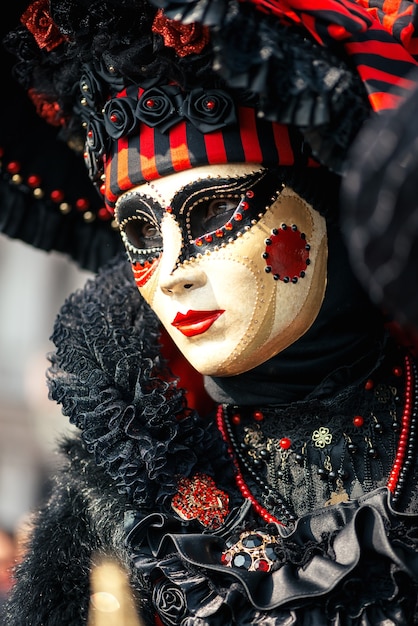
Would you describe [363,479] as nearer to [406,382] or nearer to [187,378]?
[406,382]

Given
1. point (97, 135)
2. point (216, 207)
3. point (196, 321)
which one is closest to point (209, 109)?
point (216, 207)

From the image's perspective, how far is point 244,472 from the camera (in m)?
1.96

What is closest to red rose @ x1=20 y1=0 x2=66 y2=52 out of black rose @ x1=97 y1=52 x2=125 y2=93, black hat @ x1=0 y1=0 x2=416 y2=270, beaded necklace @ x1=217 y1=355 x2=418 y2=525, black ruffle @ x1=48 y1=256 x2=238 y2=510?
black hat @ x1=0 y1=0 x2=416 y2=270

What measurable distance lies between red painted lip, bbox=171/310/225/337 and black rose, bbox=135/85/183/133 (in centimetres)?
34

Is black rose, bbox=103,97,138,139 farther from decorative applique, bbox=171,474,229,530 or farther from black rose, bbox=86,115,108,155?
decorative applique, bbox=171,474,229,530

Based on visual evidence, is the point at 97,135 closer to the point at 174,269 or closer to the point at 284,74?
the point at 174,269

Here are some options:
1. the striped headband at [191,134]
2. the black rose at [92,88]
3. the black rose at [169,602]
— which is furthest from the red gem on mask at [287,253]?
the black rose at [169,602]

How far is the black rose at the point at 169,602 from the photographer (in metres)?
1.69

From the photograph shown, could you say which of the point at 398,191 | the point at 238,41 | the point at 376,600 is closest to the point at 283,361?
the point at 376,600

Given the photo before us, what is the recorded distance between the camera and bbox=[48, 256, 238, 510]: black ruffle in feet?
6.15

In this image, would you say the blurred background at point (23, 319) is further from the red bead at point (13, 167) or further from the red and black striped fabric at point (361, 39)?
the red and black striped fabric at point (361, 39)

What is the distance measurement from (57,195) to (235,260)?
0.82 meters

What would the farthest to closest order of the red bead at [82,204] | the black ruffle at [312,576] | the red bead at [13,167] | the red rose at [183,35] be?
1. the red bead at [82,204]
2. the red bead at [13,167]
3. the red rose at [183,35]
4. the black ruffle at [312,576]

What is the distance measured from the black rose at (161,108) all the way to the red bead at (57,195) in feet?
2.21
